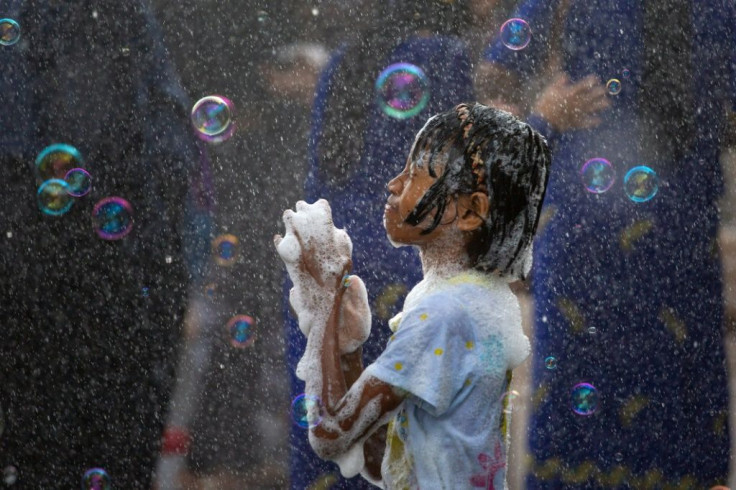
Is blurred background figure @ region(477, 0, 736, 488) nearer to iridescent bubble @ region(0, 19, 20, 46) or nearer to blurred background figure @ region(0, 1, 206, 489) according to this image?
blurred background figure @ region(0, 1, 206, 489)

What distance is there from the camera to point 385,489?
1.45 metres

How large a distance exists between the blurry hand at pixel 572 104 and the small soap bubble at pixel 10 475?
1.59 meters

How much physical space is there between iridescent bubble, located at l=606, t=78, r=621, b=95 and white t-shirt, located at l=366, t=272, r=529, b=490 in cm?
133

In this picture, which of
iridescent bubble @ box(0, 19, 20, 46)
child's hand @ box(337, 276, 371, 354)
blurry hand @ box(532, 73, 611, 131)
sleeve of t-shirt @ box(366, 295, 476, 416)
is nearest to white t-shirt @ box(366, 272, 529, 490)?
sleeve of t-shirt @ box(366, 295, 476, 416)

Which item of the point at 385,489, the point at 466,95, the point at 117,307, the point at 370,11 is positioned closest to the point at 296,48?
the point at 370,11

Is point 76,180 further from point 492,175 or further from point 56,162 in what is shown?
point 492,175

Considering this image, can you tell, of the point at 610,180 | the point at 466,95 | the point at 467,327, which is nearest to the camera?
the point at 467,327

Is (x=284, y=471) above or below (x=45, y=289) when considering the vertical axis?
below

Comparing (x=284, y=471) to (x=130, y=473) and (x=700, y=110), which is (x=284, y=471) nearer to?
(x=130, y=473)

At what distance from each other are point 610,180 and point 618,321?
47cm

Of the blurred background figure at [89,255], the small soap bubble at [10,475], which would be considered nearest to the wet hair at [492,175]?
the blurred background figure at [89,255]

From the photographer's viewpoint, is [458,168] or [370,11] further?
[370,11]

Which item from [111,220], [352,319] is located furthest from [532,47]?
[352,319]

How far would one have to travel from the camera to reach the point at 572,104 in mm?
2613
